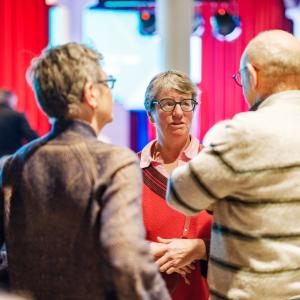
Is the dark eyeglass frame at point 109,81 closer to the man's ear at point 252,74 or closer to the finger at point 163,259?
the man's ear at point 252,74

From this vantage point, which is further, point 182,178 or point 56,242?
point 182,178

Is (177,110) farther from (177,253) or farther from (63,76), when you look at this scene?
(63,76)

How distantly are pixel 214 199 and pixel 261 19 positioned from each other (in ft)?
19.4

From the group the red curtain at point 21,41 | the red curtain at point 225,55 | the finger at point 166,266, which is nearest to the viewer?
the finger at point 166,266

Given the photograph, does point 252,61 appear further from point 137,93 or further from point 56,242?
point 137,93

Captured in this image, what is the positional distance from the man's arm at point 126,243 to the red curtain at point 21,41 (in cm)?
542

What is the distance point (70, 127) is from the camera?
1528 mm

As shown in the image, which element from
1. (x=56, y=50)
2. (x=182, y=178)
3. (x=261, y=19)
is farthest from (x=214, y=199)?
(x=261, y=19)

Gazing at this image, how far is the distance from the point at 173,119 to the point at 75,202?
0.78 meters

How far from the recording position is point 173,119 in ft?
7.11

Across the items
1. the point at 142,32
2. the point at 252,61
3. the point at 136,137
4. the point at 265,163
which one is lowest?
the point at 136,137

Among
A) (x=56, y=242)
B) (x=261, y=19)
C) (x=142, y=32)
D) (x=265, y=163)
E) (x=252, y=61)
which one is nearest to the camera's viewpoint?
(x=56, y=242)

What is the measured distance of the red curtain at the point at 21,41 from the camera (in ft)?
21.9

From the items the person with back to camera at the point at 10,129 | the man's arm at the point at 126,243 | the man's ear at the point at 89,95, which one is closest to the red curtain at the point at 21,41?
the person with back to camera at the point at 10,129
